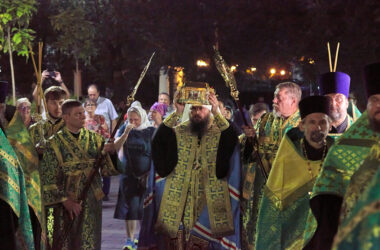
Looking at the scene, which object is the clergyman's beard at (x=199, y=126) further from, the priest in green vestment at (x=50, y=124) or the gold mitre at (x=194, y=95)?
the priest in green vestment at (x=50, y=124)

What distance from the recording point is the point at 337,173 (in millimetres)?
4977

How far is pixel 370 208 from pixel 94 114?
36.0ft

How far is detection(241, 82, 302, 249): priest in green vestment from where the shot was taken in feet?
28.0

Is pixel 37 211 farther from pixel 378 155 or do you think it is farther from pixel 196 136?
pixel 378 155

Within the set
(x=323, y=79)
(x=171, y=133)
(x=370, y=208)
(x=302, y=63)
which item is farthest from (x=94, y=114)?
(x=370, y=208)

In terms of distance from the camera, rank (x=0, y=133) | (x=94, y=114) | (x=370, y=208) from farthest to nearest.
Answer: (x=94, y=114), (x=0, y=133), (x=370, y=208)

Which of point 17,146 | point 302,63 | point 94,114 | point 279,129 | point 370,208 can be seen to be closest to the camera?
point 370,208

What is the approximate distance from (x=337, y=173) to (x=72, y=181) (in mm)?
4069

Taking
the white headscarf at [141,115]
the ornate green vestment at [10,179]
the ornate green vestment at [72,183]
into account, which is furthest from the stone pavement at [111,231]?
the ornate green vestment at [10,179]

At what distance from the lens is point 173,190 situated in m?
8.38

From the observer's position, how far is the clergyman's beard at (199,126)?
8.30 metres

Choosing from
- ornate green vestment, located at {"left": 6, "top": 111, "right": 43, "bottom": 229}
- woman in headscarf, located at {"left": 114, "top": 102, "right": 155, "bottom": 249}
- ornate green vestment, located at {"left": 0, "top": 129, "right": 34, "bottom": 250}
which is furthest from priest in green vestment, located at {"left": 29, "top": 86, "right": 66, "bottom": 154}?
ornate green vestment, located at {"left": 0, "top": 129, "right": 34, "bottom": 250}

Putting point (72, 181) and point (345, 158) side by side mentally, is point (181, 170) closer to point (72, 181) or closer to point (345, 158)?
point (72, 181)

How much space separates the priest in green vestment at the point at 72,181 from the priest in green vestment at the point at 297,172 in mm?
2349
